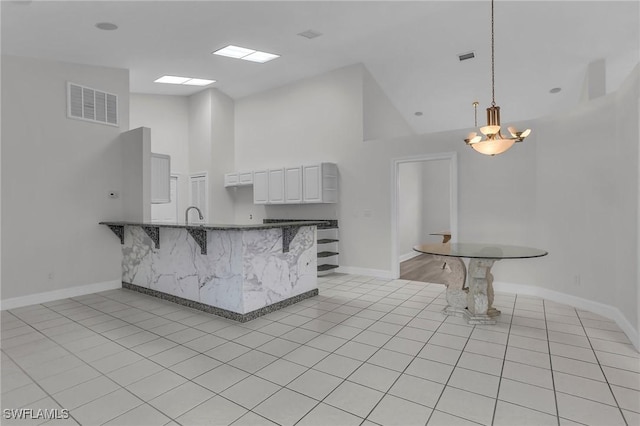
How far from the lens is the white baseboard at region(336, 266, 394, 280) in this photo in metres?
5.81

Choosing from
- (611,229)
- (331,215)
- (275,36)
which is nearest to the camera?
(611,229)

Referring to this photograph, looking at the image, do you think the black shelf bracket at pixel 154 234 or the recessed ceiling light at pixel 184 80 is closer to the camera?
the black shelf bracket at pixel 154 234

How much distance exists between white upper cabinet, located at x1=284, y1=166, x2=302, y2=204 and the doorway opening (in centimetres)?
178

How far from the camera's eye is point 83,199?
16.2ft

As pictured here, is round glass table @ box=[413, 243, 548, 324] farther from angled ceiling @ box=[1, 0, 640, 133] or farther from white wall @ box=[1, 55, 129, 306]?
white wall @ box=[1, 55, 129, 306]

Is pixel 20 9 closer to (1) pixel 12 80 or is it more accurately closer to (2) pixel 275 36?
(1) pixel 12 80

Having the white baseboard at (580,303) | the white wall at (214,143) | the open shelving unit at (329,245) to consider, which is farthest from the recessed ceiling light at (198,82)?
the white baseboard at (580,303)

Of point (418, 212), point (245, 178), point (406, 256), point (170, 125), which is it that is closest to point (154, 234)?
point (245, 178)

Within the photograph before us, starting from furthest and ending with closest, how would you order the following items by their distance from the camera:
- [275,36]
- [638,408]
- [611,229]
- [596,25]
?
1. [275,36]
2. [596,25]
3. [611,229]
4. [638,408]

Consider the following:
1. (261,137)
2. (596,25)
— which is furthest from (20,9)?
(596,25)

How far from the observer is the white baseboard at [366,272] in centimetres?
581

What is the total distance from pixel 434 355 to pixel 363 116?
4.38 m

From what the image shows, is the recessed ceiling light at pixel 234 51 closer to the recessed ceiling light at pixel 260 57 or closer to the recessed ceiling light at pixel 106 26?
the recessed ceiling light at pixel 260 57

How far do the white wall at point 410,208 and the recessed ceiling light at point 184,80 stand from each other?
15.1ft
